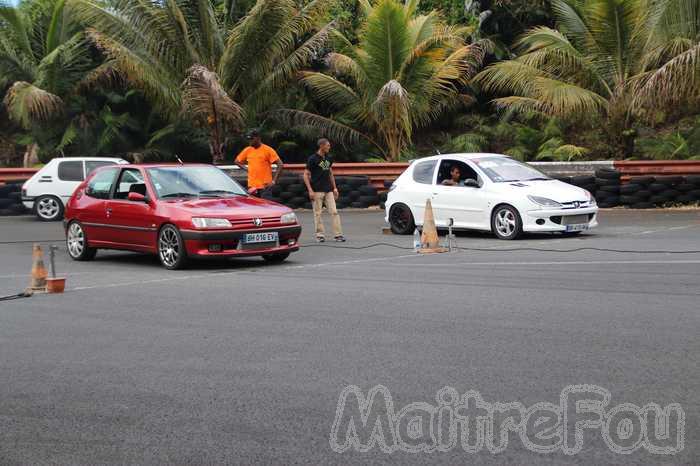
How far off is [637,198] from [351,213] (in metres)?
6.68

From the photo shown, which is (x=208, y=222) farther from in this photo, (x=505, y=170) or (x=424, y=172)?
(x=505, y=170)

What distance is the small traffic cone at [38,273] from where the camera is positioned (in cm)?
1105

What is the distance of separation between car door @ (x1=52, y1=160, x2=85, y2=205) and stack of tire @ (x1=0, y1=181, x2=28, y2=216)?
5.82ft

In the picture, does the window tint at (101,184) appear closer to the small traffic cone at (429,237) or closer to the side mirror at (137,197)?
the side mirror at (137,197)

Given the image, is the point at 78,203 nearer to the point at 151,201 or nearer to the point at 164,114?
the point at 151,201

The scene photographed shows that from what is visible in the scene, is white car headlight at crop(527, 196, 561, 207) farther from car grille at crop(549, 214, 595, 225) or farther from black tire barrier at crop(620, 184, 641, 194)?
black tire barrier at crop(620, 184, 641, 194)

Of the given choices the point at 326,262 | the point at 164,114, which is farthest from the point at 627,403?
the point at 164,114

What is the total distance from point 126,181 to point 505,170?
260 inches

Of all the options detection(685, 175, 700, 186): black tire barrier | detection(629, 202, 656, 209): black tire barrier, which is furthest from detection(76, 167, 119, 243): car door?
detection(685, 175, 700, 186): black tire barrier

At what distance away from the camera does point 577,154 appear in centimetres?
2794

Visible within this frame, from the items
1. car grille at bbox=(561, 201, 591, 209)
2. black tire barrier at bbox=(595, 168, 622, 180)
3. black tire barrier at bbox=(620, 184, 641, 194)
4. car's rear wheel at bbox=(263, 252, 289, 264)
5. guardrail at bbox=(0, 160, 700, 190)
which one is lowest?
car's rear wheel at bbox=(263, 252, 289, 264)

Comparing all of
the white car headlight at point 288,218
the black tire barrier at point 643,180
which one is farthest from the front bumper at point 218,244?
the black tire barrier at point 643,180

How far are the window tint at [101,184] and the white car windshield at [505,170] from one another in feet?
20.7

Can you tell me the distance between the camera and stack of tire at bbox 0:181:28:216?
2512 cm
